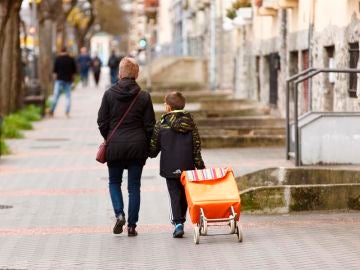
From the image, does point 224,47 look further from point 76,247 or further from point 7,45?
point 76,247

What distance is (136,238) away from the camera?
12.3 m

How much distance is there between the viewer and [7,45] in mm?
31812

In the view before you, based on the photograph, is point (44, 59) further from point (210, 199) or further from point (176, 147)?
point (210, 199)

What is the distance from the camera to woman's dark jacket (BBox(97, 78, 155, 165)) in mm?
12273

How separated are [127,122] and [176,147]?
0.51 metres

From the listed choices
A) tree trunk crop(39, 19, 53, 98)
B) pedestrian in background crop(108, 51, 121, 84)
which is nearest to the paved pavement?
tree trunk crop(39, 19, 53, 98)

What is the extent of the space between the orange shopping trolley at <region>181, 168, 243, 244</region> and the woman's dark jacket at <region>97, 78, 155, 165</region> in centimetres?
60

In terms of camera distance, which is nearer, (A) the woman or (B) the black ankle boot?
(A) the woman

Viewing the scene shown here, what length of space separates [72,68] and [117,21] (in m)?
96.9

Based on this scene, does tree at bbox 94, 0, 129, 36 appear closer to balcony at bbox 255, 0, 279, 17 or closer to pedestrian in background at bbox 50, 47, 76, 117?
pedestrian in background at bbox 50, 47, 76, 117

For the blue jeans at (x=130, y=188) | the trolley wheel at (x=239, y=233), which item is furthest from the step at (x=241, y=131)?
the trolley wheel at (x=239, y=233)

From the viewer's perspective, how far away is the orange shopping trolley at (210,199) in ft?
38.4

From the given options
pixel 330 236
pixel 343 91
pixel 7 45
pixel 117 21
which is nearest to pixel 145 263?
pixel 330 236

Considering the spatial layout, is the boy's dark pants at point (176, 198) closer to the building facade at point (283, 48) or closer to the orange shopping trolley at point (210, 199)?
the orange shopping trolley at point (210, 199)
